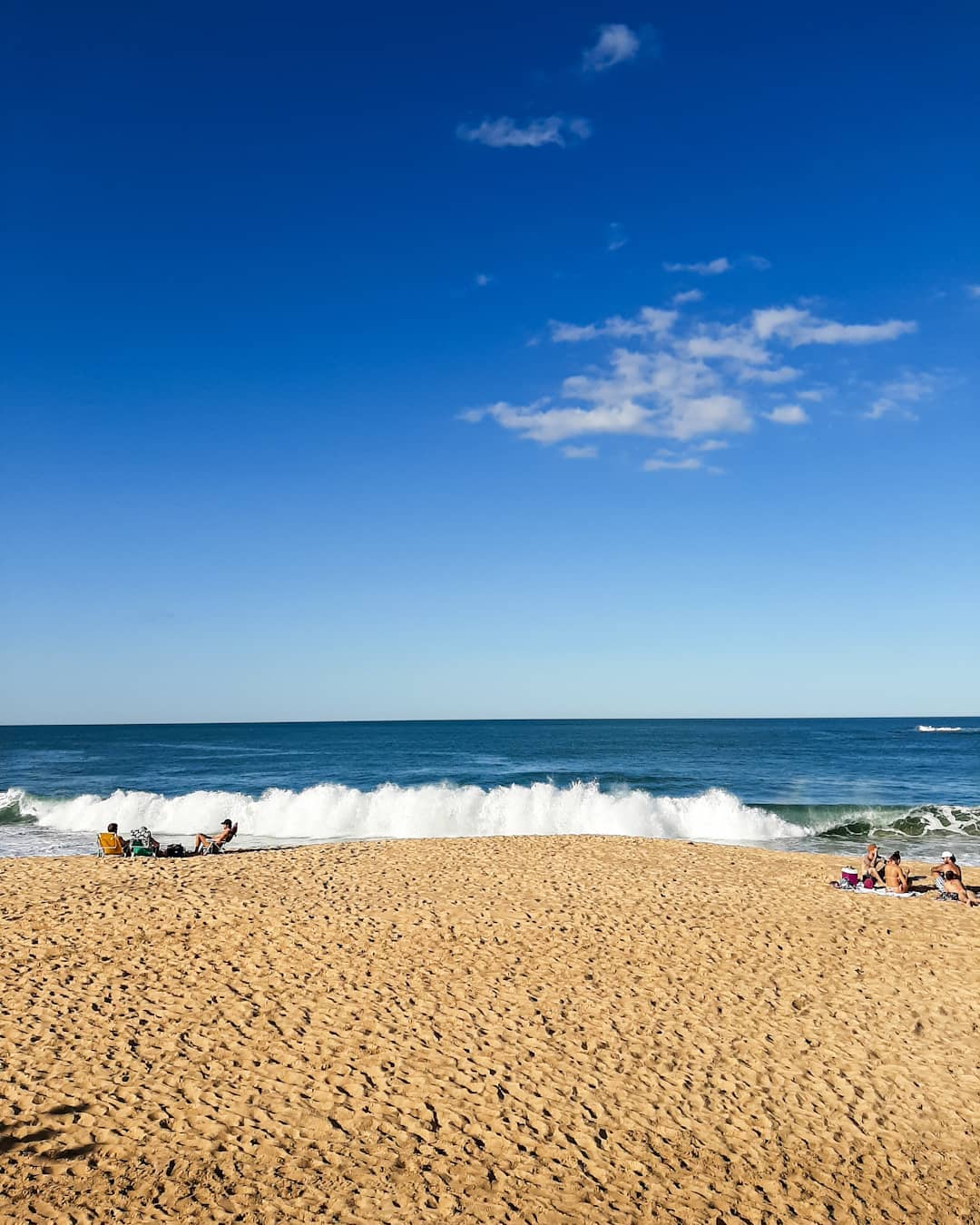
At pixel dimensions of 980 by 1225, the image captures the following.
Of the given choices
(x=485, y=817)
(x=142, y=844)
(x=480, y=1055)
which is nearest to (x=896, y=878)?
(x=480, y=1055)

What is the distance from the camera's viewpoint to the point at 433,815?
98.5 feet

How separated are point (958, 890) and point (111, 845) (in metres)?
18.0

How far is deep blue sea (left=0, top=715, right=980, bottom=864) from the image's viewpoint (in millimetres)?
28734

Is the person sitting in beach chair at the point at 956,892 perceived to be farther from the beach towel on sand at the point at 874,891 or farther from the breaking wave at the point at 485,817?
the breaking wave at the point at 485,817

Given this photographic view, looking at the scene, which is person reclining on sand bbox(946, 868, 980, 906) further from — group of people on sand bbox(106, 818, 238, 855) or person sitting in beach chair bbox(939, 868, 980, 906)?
group of people on sand bbox(106, 818, 238, 855)

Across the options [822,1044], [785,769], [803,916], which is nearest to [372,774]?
[785,769]

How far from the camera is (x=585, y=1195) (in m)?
6.42

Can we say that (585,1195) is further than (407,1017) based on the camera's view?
No

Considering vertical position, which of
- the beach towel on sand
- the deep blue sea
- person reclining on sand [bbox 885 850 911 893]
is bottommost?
the deep blue sea

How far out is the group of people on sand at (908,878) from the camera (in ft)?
50.6

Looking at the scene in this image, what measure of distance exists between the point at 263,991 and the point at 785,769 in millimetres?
A: 51829

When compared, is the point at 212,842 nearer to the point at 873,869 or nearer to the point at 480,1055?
the point at 480,1055

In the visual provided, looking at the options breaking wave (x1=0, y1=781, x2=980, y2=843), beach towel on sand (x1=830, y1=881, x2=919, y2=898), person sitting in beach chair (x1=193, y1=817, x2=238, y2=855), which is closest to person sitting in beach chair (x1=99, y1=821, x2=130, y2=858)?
person sitting in beach chair (x1=193, y1=817, x2=238, y2=855)

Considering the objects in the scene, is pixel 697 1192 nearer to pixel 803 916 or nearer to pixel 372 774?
pixel 803 916
